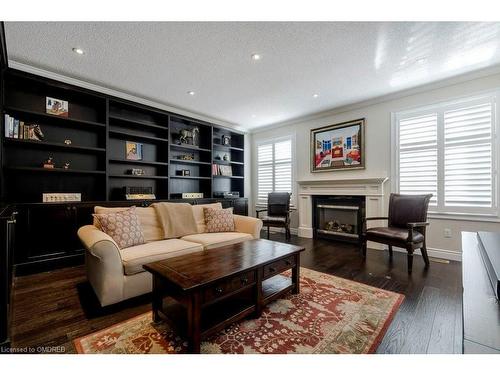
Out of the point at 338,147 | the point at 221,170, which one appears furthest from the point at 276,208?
the point at 338,147

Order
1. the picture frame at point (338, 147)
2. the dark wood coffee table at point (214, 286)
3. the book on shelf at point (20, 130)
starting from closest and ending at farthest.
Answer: the dark wood coffee table at point (214, 286) → the book on shelf at point (20, 130) → the picture frame at point (338, 147)

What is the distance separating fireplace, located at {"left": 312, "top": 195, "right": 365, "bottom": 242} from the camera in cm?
410

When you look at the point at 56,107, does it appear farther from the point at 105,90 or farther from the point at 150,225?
the point at 150,225

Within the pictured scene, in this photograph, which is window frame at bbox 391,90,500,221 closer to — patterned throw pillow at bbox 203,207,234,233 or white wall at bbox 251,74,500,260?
white wall at bbox 251,74,500,260

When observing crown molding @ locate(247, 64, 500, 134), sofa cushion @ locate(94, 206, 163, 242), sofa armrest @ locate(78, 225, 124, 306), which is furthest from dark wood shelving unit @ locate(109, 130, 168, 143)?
crown molding @ locate(247, 64, 500, 134)

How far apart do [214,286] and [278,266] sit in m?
0.68

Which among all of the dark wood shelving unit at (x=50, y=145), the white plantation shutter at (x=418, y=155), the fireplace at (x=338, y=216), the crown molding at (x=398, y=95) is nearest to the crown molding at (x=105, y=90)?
the dark wood shelving unit at (x=50, y=145)

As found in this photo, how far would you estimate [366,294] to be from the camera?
2.12 m

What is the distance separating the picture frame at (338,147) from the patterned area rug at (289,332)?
2620mm

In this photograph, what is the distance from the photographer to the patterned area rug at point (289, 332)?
1.39m

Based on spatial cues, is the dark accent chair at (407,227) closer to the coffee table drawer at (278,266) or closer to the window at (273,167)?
the coffee table drawer at (278,266)

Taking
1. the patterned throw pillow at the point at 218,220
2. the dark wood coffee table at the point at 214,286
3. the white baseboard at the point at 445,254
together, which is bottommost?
the white baseboard at the point at 445,254
